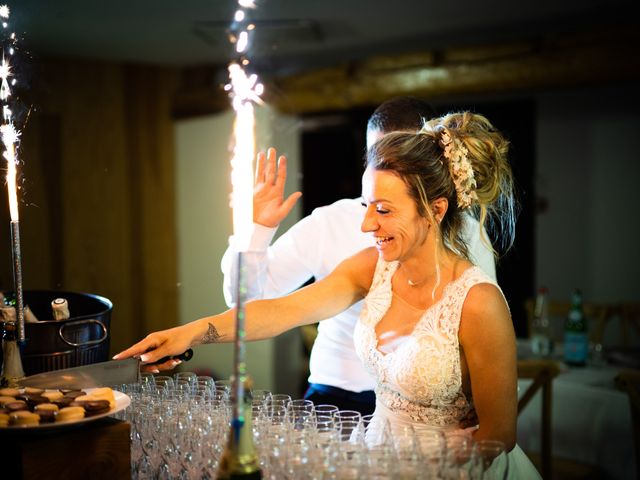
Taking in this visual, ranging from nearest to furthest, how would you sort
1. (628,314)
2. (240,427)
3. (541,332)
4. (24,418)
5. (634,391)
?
(240,427)
(24,418)
(634,391)
(541,332)
(628,314)

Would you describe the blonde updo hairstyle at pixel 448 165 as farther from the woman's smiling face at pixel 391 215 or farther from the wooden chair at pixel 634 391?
the wooden chair at pixel 634 391

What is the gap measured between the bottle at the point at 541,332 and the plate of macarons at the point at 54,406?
3.31 metres

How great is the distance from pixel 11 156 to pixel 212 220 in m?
5.01

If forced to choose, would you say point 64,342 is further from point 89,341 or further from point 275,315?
point 275,315

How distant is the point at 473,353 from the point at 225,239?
17.5 ft

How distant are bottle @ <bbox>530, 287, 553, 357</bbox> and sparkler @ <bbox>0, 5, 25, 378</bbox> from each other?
3355 millimetres

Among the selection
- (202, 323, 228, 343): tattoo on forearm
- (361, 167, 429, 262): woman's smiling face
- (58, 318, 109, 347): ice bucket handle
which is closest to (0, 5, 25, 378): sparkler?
(58, 318, 109, 347): ice bucket handle

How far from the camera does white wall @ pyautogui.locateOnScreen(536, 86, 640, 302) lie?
655cm

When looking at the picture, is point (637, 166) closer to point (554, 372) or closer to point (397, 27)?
point (397, 27)

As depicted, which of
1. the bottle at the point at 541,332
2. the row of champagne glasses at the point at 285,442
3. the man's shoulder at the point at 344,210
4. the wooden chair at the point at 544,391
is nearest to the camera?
the row of champagne glasses at the point at 285,442

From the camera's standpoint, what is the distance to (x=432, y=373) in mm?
2125

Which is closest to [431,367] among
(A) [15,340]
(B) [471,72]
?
(A) [15,340]

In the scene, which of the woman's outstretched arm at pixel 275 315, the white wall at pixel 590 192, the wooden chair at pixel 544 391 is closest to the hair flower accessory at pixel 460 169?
the woman's outstretched arm at pixel 275 315

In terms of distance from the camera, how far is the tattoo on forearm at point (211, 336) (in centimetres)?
219
